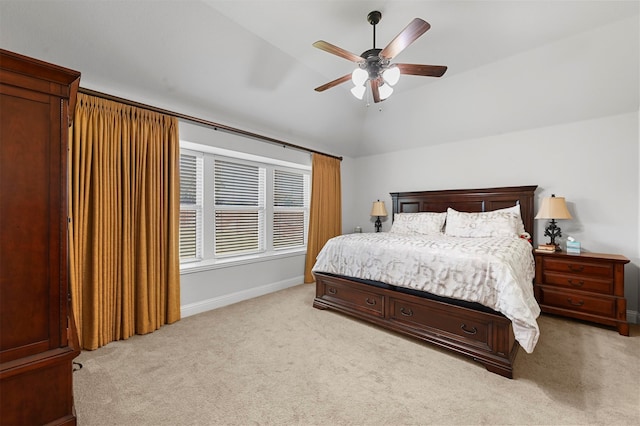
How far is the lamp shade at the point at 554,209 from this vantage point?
3.06 metres

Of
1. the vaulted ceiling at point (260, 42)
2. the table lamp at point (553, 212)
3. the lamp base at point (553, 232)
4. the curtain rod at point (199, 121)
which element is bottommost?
the lamp base at point (553, 232)

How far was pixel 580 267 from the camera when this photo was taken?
9.30 ft

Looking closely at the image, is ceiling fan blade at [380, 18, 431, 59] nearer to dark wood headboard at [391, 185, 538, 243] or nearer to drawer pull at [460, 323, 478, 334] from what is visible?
drawer pull at [460, 323, 478, 334]

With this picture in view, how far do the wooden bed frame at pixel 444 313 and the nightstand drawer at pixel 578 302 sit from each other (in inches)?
35.1

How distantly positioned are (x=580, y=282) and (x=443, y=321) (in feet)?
5.99

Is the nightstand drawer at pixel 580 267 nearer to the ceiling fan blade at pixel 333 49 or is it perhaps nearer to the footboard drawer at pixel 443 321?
the footboard drawer at pixel 443 321

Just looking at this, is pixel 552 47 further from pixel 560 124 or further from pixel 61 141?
pixel 61 141

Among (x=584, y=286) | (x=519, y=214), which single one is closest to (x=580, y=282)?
(x=584, y=286)

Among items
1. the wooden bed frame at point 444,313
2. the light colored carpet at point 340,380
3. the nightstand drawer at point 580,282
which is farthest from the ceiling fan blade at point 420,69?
the nightstand drawer at point 580,282

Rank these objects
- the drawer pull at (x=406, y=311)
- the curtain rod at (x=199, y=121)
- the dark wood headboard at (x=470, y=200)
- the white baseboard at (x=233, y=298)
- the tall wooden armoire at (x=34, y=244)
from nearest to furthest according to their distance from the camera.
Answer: the tall wooden armoire at (x=34, y=244) → the curtain rod at (x=199, y=121) → the drawer pull at (x=406, y=311) → the white baseboard at (x=233, y=298) → the dark wood headboard at (x=470, y=200)

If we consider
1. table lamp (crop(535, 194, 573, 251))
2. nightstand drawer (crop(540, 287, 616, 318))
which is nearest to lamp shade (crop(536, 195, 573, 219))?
table lamp (crop(535, 194, 573, 251))

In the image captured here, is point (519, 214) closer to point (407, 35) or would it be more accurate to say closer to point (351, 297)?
point (351, 297)

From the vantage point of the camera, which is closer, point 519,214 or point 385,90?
point 385,90

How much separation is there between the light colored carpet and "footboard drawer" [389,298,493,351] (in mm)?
161
